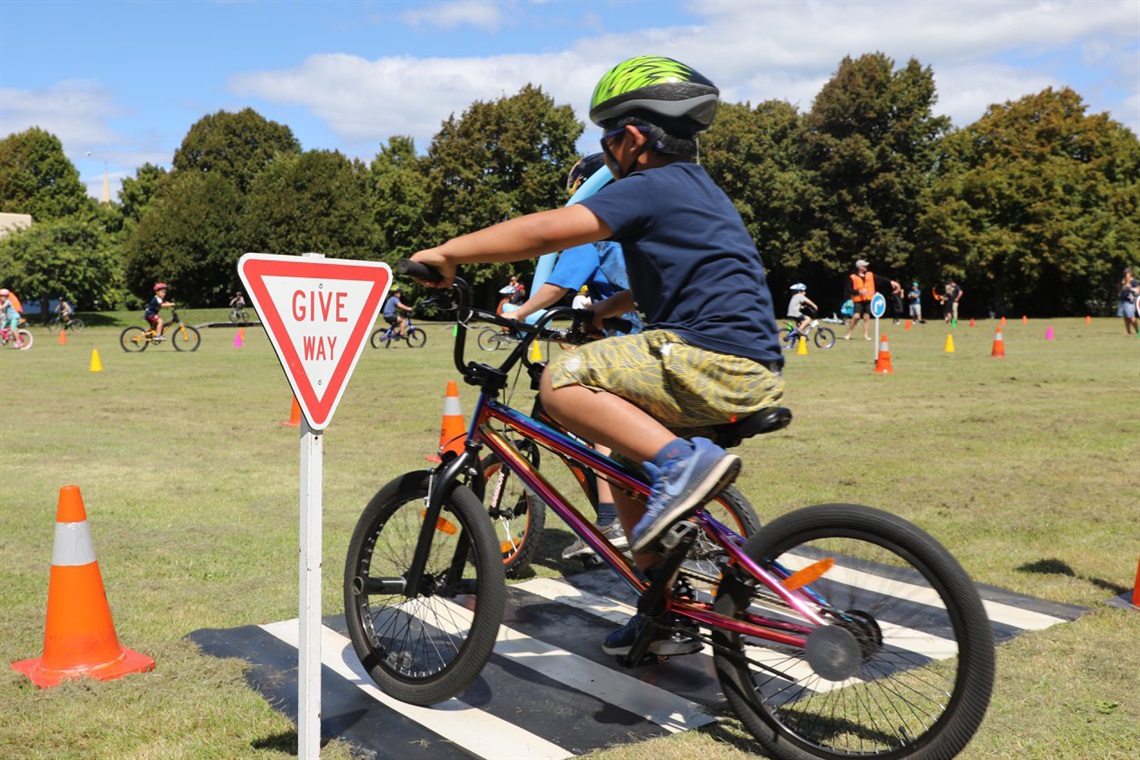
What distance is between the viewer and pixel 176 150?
76375 millimetres

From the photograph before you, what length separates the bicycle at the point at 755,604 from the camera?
3.05 meters

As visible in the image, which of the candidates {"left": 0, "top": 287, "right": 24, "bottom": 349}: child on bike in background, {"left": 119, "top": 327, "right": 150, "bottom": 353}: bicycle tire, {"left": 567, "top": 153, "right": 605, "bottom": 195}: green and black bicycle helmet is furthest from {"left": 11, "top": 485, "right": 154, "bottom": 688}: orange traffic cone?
{"left": 0, "top": 287, "right": 24, "bottom": 349}: child on bike in background

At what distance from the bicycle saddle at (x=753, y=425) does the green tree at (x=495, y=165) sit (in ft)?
181

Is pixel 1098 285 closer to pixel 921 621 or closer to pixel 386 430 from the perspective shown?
pixel 386 430

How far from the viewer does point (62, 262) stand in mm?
48562

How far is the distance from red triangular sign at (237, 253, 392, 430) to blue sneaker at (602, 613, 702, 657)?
4.48ft

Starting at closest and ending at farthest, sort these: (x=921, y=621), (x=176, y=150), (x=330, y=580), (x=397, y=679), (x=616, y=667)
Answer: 1. (x=921, y=621)
2. (x=397, y=679)
3. (x=616, y=667)
4. (x=330, y=580)
5. (x=176, y=150)

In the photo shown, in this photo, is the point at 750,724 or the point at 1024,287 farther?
the point at 1024,287

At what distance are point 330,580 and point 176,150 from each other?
255 feet

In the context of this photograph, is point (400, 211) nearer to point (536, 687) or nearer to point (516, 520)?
point (516, 520)

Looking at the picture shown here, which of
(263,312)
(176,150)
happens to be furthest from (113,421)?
(176,150)

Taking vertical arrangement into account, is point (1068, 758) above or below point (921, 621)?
below

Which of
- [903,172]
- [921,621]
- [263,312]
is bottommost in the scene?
[921,621]

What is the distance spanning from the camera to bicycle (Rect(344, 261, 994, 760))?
305 cm
